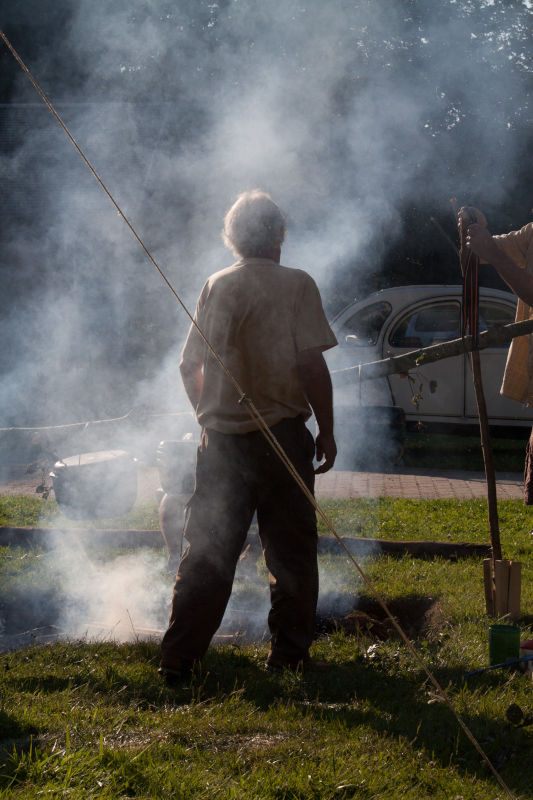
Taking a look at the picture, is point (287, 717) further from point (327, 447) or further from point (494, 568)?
point (494, 568)

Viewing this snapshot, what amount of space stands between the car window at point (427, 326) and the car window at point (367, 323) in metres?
0.23

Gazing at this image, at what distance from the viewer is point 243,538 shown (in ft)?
10.8

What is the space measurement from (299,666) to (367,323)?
8.07 meters

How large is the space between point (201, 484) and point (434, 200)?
13463mm

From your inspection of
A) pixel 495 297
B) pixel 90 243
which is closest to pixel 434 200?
pixel 495 297

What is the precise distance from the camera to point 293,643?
3303 mm

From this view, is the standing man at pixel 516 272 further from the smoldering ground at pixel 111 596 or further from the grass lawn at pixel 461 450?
the grass lawn at pixel 461 450

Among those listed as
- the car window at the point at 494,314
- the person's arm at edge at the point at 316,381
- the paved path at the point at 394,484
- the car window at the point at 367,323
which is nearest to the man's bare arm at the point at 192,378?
the person's arm at edge at the point at 316,381

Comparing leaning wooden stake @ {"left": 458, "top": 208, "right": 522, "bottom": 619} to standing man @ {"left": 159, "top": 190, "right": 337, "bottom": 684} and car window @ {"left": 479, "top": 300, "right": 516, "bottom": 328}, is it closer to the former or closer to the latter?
standing man @ {"left": 159, "top": 190, "right": 337, "bottom": 684}

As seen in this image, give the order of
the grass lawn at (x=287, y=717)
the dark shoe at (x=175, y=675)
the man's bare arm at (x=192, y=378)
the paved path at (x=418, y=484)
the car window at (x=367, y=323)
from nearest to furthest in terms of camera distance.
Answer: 1. the grass lawn at (x=287, y=717)
2. the dark shoe at (x=175, y=675)
3. the man's bare arm at (x=192, y=378)
4. the paved path at (x=418, y=484)
5. the car window at (x=367, y=323)

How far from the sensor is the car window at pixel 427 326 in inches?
424

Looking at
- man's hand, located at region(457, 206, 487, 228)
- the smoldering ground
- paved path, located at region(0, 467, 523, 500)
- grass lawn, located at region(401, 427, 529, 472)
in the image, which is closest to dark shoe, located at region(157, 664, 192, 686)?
the smoldering ground

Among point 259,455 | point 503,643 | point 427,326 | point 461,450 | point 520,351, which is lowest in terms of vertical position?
point 503,643

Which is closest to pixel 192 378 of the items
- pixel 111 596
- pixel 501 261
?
pixel 501 261
